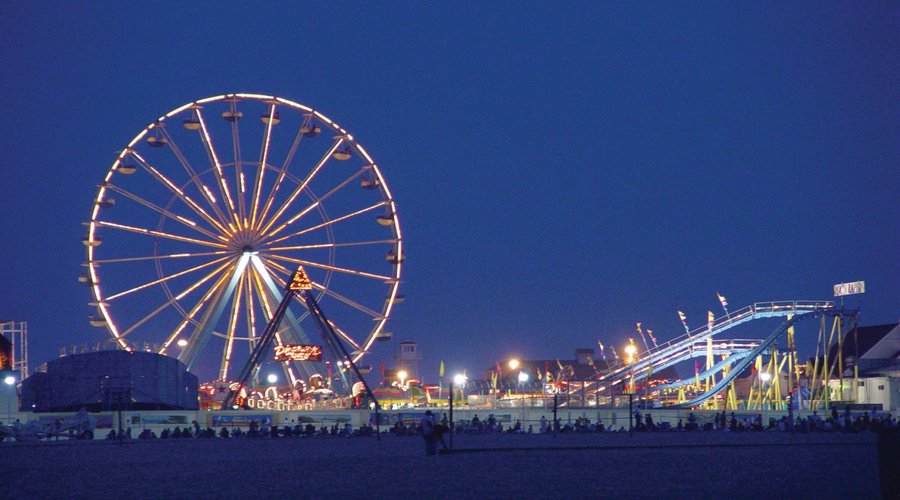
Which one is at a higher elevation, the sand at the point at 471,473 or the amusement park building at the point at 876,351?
the amusement park building at the point at 876,351

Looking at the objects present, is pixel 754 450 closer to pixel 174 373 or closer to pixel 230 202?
pixel 230 202

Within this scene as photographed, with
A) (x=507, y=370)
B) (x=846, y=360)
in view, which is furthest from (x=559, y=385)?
(x=507, y=370)

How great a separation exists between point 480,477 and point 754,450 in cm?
933

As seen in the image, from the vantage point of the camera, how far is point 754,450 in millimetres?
24172

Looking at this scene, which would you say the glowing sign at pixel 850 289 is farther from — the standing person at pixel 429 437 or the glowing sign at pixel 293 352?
the standing person at pixel 429 437

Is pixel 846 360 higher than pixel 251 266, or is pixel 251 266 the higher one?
pixel 251 266

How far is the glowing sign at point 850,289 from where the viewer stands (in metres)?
62.1

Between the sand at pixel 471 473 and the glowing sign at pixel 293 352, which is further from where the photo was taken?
the glowing sign at pixel 293 352

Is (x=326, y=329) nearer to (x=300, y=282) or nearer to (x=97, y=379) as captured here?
(x=300, y=282)

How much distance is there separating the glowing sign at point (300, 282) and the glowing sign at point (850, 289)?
2849 cm

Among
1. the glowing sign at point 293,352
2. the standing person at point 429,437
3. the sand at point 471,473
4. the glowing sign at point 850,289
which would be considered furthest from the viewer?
the glowing sign at point 850,289

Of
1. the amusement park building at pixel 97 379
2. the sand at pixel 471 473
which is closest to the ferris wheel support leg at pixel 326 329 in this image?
the amusement park building at pixel 97 379

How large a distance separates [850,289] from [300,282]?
2952cm

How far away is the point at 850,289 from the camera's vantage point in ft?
207
